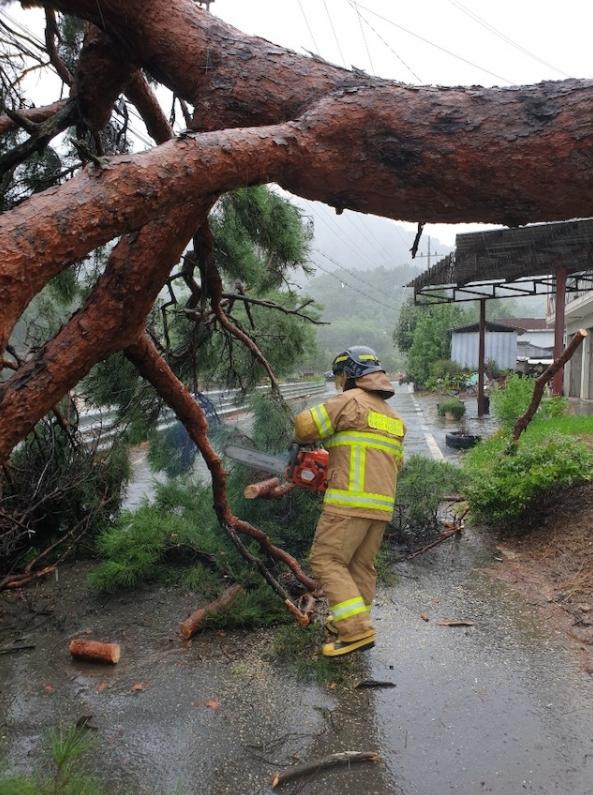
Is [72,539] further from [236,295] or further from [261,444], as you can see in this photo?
[236,295]

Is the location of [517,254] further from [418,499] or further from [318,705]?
[318,705]

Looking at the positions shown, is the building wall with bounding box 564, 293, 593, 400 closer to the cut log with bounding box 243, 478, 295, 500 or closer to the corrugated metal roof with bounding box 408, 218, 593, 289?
the corrugated metal roof with bounding box 408, 218, 593, 289

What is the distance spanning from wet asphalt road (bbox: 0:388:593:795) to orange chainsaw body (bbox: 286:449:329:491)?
38.4 inches

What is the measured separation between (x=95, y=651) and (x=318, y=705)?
1323 mm

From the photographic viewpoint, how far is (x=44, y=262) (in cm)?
170

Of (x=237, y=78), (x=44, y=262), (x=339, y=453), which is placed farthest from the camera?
(x=339, y=453)

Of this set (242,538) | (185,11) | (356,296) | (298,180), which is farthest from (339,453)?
(356,296)

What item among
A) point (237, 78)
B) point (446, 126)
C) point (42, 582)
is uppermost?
point (237, 78)

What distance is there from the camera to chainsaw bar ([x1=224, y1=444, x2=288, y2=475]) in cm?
384

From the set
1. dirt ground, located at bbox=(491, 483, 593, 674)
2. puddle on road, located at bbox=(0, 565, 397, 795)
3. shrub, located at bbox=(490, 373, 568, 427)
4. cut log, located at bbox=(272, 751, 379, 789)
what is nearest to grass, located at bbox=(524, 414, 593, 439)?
shrub, located at bbox=(490, 373, 568, 427)

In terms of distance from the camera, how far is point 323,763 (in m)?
2.44

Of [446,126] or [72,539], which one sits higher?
[446,126]

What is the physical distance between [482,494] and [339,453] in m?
2.48

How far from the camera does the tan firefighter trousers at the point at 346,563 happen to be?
10.6ft
